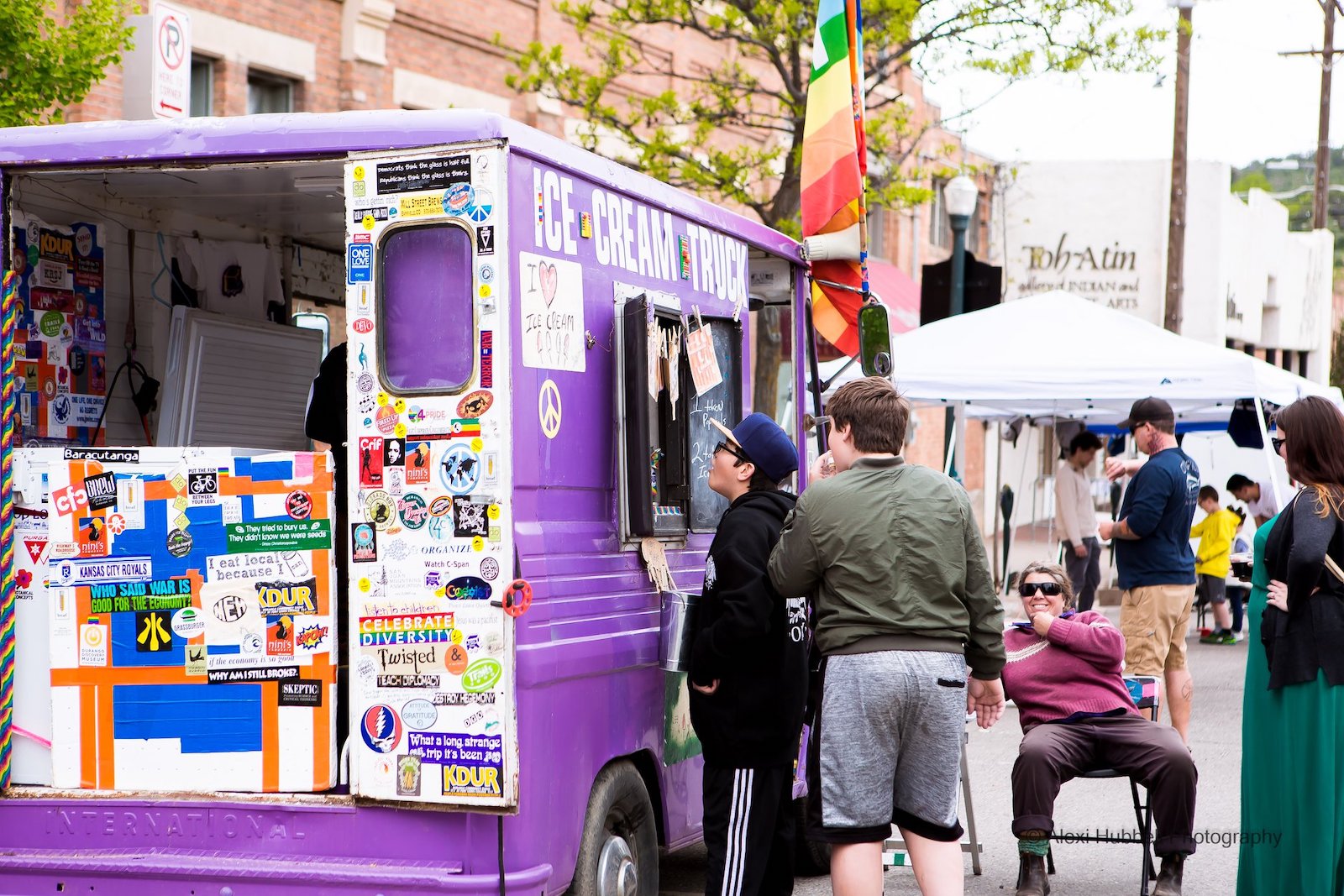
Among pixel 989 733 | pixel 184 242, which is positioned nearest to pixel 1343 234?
pixel 989 733

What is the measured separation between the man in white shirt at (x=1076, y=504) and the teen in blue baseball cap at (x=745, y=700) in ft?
32.2

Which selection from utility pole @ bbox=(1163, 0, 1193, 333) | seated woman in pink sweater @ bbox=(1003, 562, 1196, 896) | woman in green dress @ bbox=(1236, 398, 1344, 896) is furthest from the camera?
utility pole @ bbox=(1163, 0, 1193, 333)

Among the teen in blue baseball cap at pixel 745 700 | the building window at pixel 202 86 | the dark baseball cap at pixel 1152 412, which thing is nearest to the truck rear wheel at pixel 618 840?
the teen in blue baseball cap at pixel 745 700

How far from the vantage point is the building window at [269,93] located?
15.6 metres

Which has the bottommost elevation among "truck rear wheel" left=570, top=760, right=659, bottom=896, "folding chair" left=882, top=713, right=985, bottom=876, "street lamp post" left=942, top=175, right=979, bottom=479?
"folding chair" left=882, top=713, right=985, bottom=876

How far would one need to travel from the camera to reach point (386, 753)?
15.1 ft

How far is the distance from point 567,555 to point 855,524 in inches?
34.9

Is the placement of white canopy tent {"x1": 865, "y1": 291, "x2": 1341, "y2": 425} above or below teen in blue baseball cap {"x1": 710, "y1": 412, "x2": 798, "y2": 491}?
above

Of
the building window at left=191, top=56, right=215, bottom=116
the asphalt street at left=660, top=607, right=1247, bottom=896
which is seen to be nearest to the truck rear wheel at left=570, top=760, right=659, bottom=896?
the asphalt street at left=660, top=607, right=1247, bottom=896

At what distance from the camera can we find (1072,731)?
671cm

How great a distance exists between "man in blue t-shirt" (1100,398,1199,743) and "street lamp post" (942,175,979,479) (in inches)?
141

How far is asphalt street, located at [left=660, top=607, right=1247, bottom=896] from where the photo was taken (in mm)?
7125

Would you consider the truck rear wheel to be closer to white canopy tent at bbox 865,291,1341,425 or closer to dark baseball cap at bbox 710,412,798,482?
dark baseball cap at bbox 710,412,798,482

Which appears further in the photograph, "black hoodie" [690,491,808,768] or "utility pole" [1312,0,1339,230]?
"utility pole" [1312,0,1339,230]
